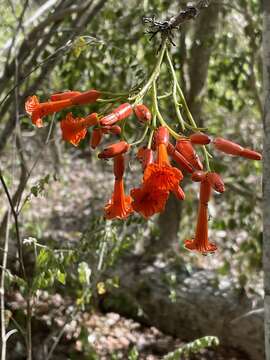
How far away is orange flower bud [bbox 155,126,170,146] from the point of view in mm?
1531

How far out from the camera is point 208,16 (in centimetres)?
417

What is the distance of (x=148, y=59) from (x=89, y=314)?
5.83 ft

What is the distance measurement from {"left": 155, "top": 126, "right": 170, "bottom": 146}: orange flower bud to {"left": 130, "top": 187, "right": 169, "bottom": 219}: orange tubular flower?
14 cm

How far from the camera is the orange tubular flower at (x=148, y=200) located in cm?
143

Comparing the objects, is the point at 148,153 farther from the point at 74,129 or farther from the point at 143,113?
the point at 74,129

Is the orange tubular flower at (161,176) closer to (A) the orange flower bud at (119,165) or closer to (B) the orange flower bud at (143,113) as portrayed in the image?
(B) the orange flower bud at (143,113)

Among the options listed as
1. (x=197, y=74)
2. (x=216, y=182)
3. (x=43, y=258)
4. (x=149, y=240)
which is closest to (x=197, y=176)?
(x=216, y=182)

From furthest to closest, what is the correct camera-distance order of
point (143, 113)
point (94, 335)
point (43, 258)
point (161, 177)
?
point (94, 335)
point (43, 258)
point (143, 113)
point (161, 177)

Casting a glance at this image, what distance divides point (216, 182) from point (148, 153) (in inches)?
7.6

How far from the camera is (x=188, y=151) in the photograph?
1584 millimetres

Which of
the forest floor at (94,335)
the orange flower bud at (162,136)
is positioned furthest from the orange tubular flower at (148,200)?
the forest floor at (94,335)

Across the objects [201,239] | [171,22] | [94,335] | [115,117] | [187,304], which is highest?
[171,22]

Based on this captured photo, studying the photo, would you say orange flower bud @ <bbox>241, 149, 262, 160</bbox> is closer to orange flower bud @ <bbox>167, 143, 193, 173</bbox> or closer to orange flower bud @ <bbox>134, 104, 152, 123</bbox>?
orange flower bud @ <bbox>167, 143, 193, 173</bbox>

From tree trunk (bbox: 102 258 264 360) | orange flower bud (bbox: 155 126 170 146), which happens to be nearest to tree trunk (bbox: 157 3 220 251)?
tree trunk (bbox: 102 258 264 360)
